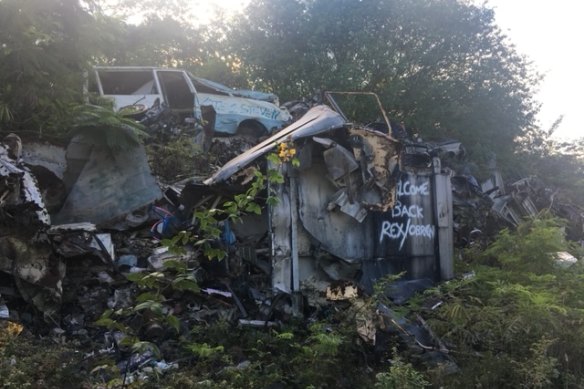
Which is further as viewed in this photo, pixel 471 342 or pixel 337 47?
pixel 337 47

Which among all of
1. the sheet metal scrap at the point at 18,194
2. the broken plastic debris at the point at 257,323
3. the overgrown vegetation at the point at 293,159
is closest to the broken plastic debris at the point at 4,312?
the overgrown vegetation at the point at 293,159

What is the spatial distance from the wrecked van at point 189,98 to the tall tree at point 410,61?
3.85 metres

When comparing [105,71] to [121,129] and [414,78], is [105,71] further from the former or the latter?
[414,78]

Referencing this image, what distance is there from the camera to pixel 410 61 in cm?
1535

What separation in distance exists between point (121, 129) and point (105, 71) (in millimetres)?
4834

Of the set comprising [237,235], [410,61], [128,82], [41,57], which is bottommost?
[237,235]

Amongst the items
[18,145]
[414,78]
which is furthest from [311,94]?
[18,145]

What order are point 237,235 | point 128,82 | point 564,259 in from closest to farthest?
point 237,235 < point 564,259 < point 128,82

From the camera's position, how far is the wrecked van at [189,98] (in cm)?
1078

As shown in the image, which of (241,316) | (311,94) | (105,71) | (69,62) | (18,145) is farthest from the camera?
(311,94)

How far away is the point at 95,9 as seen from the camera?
760 centimetres

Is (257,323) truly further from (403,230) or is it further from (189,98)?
(189,98)

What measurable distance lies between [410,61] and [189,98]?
7.00m

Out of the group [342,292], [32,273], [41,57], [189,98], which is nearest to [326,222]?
[342,292]
